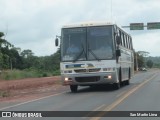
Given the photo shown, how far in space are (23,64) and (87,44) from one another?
289ft

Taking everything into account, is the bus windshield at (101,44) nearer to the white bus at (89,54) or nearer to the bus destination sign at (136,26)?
the white bus at (89,54)

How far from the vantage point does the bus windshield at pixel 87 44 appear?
25.4m

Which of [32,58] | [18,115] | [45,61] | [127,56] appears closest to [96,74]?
[127,56]

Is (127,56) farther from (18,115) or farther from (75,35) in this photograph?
(18,115)

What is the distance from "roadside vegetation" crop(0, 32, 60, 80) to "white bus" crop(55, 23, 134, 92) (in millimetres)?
32652

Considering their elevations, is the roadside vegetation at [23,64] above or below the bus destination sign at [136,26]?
below

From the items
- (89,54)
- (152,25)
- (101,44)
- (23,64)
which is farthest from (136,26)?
(23,64)

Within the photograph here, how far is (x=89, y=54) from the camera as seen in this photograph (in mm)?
25422

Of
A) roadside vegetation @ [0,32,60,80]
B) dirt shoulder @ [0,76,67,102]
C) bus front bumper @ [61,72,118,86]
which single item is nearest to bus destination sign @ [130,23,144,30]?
roadside vegetation @ [0,32,60,80]

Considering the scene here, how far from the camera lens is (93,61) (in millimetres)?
25219

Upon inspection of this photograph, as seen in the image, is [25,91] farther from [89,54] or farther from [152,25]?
[152,25]

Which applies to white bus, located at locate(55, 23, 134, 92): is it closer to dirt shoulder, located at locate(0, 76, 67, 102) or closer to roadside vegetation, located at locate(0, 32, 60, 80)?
dirt shoulder, located at locate(0, 76, 67, 102)

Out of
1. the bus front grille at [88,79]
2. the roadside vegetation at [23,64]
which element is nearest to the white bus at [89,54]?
the bus front grille at [88,79]

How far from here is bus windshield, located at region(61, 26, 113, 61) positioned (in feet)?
83.3
